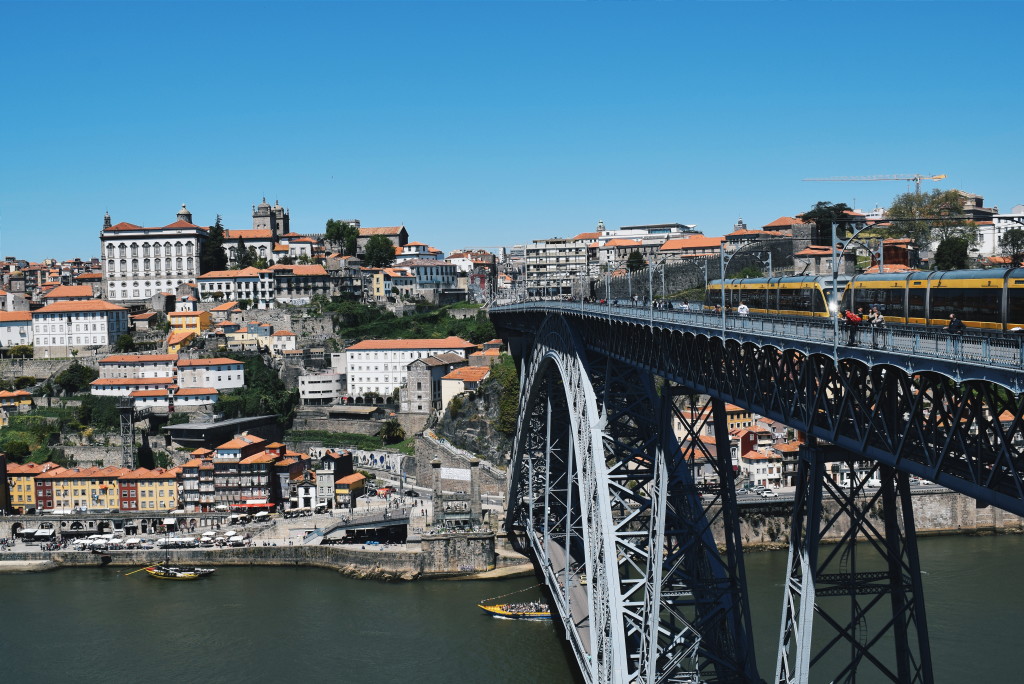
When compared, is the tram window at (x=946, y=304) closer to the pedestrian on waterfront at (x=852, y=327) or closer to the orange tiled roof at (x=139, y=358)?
the pedestrian on waterfront at (x=852, y=327)

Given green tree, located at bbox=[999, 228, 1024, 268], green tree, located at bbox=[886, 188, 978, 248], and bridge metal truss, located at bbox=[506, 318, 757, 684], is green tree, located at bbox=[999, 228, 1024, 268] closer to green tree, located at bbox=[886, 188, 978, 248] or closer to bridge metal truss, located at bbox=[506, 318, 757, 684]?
green tree, located at bbox=[886, 188, 978, 248]

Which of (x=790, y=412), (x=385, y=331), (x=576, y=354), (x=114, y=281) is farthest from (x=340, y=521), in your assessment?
(x=114, y=281)

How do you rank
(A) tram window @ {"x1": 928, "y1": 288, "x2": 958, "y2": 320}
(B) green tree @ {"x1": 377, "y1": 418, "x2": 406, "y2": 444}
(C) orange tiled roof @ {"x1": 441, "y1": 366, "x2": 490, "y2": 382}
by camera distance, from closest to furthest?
(A) tram window @ {"x1": 928, "y1": 288, "x2": 958, "y2": 320} < (C) orange tiled roof @ {"x1": 441, "y1": 366, "x2": 490, "y2": 382} < (B) green tree @ {"x1": 377, "y1": 418, "x2": 406, "y2": 444}

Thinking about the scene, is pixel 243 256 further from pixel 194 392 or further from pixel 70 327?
pixel 194 392

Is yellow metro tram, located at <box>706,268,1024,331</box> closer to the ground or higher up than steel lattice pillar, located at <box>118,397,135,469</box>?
higher up

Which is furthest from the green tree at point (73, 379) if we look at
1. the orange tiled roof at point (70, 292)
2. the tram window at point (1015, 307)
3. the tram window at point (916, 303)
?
the tram window at point (1015, 307)

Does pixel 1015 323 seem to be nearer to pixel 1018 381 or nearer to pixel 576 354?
pixel 1018 381

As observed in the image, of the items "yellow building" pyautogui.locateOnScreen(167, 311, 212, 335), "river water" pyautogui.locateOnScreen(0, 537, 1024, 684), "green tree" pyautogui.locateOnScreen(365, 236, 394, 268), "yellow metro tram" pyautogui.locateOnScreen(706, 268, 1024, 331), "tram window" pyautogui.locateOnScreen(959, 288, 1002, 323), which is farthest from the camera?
"green tree" pyautogui.locateOnScreen(365, 236, 394, 268)

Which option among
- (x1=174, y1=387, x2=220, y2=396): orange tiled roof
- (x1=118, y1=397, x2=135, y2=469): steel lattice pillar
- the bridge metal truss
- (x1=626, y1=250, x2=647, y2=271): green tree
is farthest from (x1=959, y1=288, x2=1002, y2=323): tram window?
(x1=174, y1=387, x2=220, y2=396): orange tiled roof
